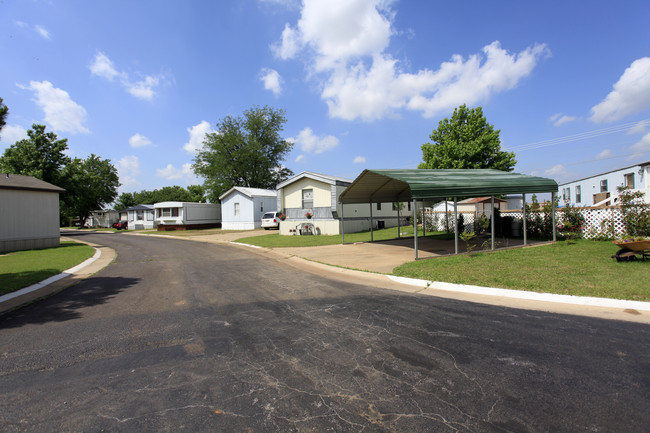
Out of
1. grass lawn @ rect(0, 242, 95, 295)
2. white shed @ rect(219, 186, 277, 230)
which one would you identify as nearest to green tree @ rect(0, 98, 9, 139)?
grass lawn @ rect(0, 242, 95, 295)

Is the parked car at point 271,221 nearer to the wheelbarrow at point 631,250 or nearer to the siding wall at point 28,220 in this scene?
the siding wall at point 28,220

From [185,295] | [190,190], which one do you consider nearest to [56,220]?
[185,295]

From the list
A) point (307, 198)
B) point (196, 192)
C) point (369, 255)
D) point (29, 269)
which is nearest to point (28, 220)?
point (29, 269)

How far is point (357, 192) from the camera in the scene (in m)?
16.0

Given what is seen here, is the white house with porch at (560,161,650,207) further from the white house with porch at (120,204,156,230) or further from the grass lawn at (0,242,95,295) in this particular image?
the white house with porch at (120,204,156,230)

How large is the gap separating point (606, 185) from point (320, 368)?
29.0m

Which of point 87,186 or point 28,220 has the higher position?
point 87,186

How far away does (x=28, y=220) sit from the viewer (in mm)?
17625

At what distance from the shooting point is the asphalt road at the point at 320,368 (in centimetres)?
269

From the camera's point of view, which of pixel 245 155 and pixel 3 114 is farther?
pixel 245 155

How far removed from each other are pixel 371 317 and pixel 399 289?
2359 millimetres

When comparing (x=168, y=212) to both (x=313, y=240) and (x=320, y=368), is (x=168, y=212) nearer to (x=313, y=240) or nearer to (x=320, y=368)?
(x=313, y=240)

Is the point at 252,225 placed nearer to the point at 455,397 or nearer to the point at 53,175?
the point at 53,175

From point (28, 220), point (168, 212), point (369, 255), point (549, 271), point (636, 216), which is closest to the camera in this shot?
point (549, 271)
